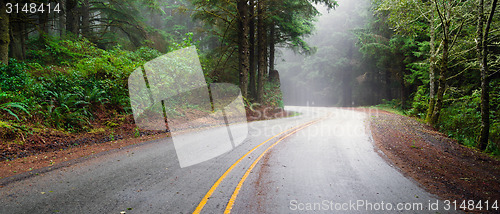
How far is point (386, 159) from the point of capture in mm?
5652

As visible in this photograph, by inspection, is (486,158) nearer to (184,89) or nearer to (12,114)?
(184,89)

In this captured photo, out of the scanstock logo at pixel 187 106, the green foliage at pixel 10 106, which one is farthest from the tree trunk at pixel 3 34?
the scanstock logo at pixel 187 106

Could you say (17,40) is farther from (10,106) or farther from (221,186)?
(221,186)

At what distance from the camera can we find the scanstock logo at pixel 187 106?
6957 millimetres

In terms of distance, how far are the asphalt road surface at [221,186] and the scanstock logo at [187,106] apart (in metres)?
0.95

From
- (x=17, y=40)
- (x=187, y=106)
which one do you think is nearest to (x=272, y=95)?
(x=187, y=106)

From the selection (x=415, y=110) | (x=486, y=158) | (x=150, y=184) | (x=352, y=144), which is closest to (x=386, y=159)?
(x=352, y=144)

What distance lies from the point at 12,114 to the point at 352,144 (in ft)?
32.1

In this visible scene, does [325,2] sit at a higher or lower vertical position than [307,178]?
higher

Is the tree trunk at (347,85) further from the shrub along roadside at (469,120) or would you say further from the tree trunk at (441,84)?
the shrub along roadside at (469,120)

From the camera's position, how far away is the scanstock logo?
22.8ft

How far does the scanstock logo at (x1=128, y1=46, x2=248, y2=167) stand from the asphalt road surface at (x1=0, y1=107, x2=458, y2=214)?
95 centimetres

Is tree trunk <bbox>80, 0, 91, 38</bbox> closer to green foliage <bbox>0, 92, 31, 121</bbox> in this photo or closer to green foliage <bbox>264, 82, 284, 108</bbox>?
green foliage <bbox>0, 92, 31, 121</bbox>

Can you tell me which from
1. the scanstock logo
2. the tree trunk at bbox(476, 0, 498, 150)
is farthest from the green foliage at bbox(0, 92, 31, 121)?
the tree trunk at bbox(476, 0, 498, 150)
